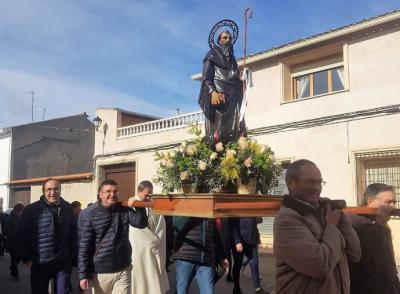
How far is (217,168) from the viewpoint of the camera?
4121 mm

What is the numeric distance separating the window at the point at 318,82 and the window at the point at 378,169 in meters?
2.17

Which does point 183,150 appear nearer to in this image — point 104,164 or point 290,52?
point 290,52

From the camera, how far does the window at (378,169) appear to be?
1128 centimetres

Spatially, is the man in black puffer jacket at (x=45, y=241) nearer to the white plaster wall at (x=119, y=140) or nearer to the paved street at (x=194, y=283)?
the paved street at (x=194, y=283)

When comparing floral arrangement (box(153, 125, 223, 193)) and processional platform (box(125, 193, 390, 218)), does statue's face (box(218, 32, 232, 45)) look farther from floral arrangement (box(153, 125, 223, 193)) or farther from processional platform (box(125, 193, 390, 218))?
processional platform (box(125, 193, 390, 218))

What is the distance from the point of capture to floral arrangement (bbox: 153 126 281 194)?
4027 mm

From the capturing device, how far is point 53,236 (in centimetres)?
525

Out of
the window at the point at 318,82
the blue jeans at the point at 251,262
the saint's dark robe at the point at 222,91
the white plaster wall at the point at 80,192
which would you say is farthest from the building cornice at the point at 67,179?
the saint's dark robe at the point at 222,91

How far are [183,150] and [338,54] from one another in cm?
987

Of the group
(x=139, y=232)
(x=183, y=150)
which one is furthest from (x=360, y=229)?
(x=139, y=232)

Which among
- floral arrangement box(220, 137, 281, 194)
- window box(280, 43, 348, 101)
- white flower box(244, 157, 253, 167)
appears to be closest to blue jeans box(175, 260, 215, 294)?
floral arrangement box(220, 137, 281, 194)

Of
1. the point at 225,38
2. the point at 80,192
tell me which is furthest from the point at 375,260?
the point at 80,192

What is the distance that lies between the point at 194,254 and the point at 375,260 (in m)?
2.11

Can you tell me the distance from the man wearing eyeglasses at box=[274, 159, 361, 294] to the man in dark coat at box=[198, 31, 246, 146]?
210cm
